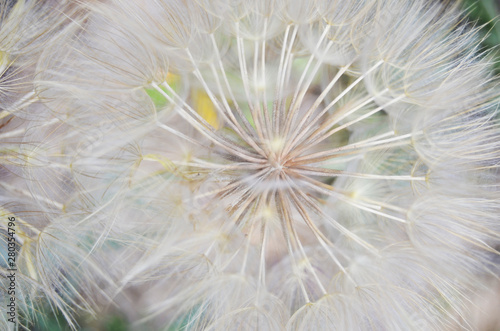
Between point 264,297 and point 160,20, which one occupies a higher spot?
point 160,20

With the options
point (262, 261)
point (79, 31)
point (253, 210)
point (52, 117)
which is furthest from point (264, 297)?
point (79, 31)

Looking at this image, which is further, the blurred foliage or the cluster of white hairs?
the blurred foliage

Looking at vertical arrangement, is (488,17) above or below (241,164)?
above

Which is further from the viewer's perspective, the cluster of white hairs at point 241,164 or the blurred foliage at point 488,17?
the blurred foliage at point 488,17

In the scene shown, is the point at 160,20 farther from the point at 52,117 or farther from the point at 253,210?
the point at 253,210

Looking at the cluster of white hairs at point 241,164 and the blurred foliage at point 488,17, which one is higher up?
the blurred foliage at point 488,17

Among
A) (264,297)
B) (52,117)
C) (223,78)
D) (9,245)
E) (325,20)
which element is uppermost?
(325,20)

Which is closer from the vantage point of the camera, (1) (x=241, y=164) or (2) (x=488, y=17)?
(1) (x=241, y=164)

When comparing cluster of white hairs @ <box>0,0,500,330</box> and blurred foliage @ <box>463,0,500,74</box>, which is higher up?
blurred foliage @ <box>463,0,500,74</box>
